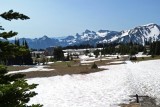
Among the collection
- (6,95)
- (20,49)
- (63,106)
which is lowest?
(63,106)

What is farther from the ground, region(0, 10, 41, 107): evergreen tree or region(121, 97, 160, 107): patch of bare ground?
region(0, 10, 41, 107): evergreen tree

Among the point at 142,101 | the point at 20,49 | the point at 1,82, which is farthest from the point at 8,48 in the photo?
the point at 142,101

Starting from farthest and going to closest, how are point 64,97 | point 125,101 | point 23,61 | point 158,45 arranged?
point 158,45, point 23,61, point 64,97, point 125,101

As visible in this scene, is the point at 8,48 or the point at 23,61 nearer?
the point at 8,48

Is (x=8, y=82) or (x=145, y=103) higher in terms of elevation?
(x=8, y=82)

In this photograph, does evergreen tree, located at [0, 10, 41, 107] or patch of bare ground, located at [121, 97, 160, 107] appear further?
patch of bare ground, located at [121, 97, 160, 107]

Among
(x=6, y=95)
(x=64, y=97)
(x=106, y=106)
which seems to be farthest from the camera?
(x=64, y=97)

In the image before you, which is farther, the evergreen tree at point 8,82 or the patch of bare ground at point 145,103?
the patch of bare ground at point 145,103

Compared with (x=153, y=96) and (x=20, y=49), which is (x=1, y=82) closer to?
(x=20, y=49)

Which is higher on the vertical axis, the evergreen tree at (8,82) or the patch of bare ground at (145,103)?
the evergreen tree at (8,82)

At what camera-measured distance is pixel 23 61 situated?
153m

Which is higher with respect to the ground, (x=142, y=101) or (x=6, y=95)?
(x=6, y=95)

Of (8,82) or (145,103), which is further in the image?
(145,103)

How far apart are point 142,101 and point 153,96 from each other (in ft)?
12.8
